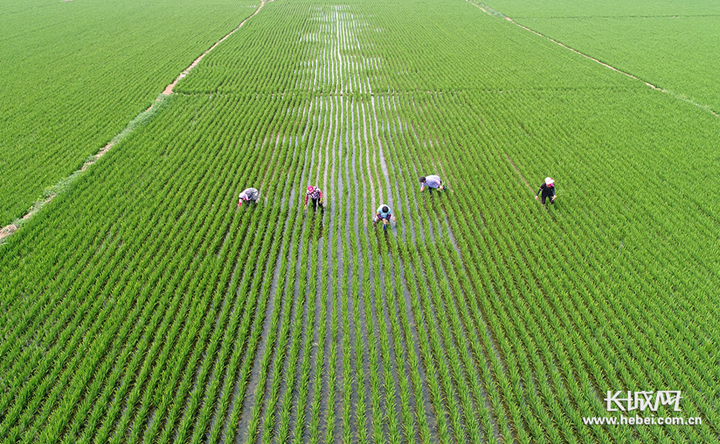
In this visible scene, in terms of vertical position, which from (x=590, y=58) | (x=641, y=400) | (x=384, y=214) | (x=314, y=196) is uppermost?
(x=590, y=58)

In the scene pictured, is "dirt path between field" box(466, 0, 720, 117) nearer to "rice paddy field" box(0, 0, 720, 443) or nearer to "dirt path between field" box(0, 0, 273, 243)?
"rice paddy field" box(0, 0, 720, 443)

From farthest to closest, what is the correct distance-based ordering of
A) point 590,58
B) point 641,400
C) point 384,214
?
point 590,58 → point 384,214 → point 641,400

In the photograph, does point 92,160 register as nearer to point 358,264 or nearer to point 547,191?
point 358,264

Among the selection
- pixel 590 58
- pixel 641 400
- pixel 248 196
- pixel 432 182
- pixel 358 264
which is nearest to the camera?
pixel 641 400

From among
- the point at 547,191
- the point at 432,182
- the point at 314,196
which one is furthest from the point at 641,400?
the point at 314,196

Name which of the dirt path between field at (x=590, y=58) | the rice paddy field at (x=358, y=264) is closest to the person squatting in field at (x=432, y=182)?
the rice paddy field at (x=358, y=264)

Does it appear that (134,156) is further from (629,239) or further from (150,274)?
(629,239)

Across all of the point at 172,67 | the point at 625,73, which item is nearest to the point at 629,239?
the point at 625,73
